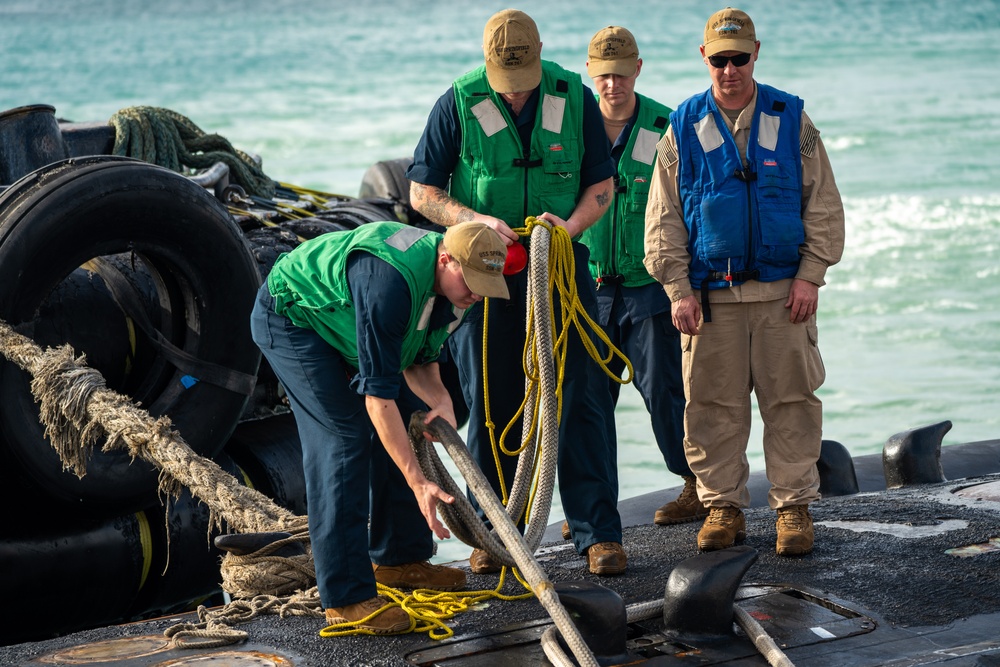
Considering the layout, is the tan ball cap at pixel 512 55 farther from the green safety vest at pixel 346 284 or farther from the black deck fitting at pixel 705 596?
the black deck fitting at pixel 705 596

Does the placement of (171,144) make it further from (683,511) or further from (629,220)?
(683,511)

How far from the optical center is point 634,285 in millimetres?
5371

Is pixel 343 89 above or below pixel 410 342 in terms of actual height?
above

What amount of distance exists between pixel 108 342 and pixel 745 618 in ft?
10.6

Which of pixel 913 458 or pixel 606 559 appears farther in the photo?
pixel 913 458

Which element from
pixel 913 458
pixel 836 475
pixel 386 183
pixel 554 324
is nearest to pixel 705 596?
pixel 554 324

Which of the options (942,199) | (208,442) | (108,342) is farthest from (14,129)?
(942,199)

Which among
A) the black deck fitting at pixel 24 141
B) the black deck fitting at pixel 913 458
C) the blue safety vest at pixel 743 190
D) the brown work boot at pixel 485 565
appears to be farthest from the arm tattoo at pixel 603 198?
the black deck fitting at pixel 24 141

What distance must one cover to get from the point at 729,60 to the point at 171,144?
4271mm

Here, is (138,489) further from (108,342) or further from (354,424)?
(354,424)

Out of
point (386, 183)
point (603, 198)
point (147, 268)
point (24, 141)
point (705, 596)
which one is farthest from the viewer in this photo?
point (386, 183)

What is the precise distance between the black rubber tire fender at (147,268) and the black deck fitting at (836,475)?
8.79 feet

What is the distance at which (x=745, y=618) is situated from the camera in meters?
3.81

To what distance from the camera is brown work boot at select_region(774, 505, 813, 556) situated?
15.1ft
